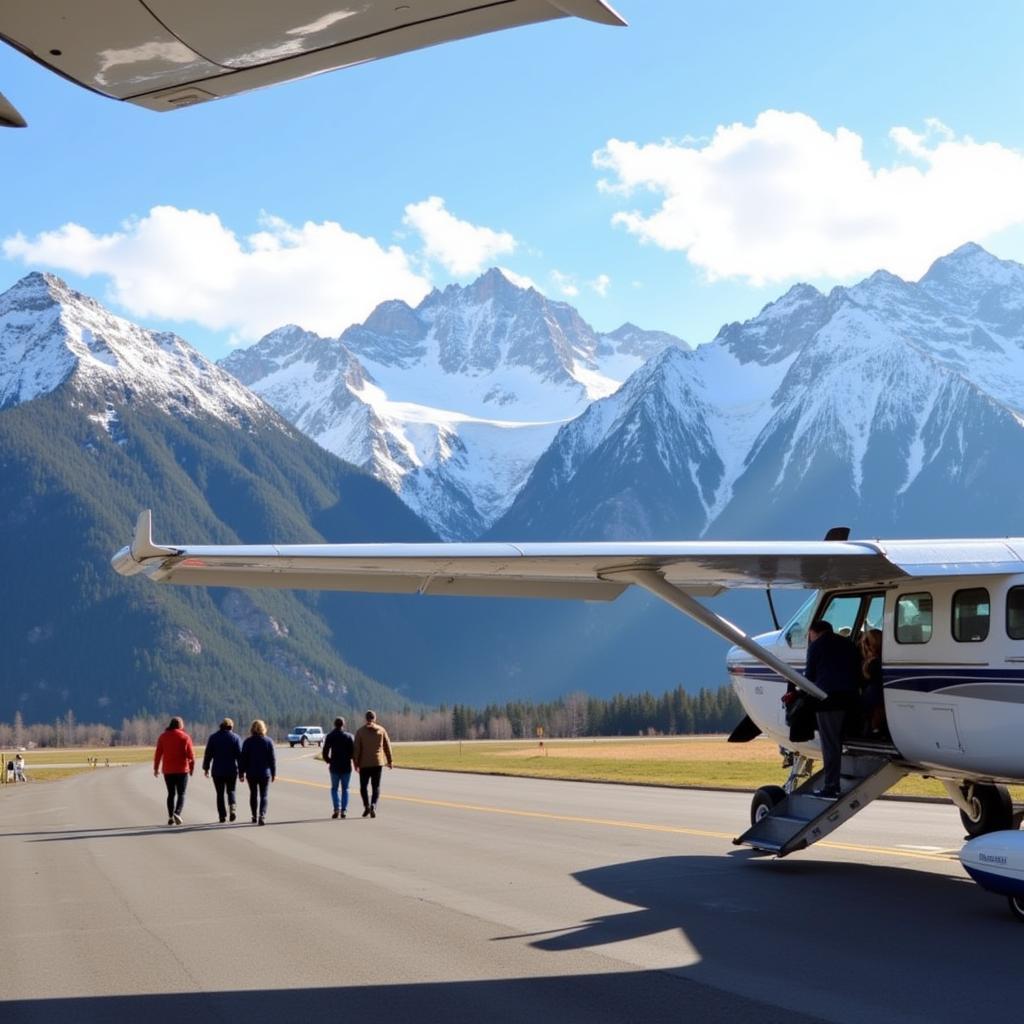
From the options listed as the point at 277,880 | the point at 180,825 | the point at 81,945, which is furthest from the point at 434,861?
the point at 180,825

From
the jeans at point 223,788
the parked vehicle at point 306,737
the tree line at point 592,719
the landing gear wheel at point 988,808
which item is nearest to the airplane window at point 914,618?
the landing gear wheel at point 988,808

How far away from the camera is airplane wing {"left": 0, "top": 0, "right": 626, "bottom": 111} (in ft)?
12.7

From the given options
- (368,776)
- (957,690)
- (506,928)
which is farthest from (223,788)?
(957,690)

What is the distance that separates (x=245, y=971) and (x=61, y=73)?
239 inches

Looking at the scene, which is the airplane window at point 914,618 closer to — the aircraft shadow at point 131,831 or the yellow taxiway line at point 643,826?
the yellow taxiway line at point 643,826

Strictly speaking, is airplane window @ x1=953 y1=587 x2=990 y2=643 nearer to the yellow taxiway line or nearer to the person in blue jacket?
the yellow taxiway line

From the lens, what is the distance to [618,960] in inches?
340

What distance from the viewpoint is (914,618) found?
A: 12633 mm

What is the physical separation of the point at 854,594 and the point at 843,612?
0.31 meters

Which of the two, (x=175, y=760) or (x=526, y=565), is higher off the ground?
(x=526, y=565)

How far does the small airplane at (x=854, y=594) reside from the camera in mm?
11375

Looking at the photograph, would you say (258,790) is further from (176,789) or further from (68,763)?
(68,763)

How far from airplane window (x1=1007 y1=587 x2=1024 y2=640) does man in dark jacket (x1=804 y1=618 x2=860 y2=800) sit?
2.00 metres

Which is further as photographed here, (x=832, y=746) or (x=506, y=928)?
(x=832, y=746)
